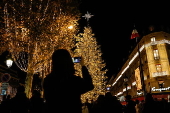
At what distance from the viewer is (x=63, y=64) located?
84.3 inches

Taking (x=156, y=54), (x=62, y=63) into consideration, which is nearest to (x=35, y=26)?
(x=62, y=63)

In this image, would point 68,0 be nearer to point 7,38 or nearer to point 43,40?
point 43,40

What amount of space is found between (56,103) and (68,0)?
12735 mm

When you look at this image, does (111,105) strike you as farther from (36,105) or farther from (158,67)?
(158,67)

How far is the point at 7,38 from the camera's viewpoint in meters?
12.8

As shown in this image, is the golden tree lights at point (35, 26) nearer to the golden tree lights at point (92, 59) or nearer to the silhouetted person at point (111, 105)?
the silhouetted person at point (111, 105)

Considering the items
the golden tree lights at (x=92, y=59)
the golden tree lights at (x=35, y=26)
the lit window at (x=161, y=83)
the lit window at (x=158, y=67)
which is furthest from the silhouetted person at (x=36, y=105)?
the lit window at (x=158, y=67)

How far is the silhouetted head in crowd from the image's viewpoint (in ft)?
6.95

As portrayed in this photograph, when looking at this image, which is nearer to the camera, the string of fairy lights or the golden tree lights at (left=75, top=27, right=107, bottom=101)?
the string of fairy lights

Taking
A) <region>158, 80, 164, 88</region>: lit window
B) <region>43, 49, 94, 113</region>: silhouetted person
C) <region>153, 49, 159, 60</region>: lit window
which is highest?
<region>153, 49, 159, 60</region>: lit window

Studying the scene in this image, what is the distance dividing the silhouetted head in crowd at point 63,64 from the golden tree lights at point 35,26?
35.9 feet

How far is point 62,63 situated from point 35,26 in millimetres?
11312

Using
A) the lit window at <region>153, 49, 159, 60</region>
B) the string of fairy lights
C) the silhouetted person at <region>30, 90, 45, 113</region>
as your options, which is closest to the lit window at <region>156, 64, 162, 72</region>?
the lit window at <region>153, 49, 159, 60</region>

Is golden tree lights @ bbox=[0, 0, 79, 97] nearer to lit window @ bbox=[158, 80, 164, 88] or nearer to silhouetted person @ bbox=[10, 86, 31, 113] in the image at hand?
silhouetted person @ bbox=[10, 86, 31, 113]
